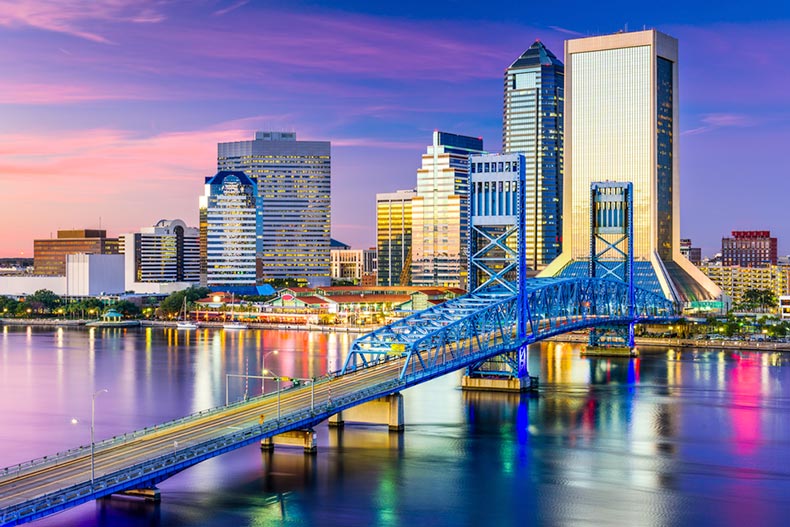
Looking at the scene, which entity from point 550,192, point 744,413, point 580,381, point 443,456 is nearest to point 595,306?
point 580,381

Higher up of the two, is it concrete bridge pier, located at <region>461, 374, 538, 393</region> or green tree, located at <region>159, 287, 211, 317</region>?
green tree, located at <region>159, 287, 211, 317</region>

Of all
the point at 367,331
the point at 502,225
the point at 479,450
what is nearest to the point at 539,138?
the point at 367,331

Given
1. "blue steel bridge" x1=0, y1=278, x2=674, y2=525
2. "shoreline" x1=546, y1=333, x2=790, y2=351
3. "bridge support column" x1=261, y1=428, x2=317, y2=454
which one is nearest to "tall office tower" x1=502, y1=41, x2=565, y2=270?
"shoreline" x1=546, y1=333, x2=790, y2=351

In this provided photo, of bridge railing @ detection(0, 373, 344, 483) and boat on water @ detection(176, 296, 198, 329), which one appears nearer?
bridge railing @ detection(0, 373, 344, 483)

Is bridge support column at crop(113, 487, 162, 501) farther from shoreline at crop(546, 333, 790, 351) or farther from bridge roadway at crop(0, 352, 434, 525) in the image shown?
shoreline at crop(546, 333, 790, 351)

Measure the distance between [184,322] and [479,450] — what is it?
113555 millimetres

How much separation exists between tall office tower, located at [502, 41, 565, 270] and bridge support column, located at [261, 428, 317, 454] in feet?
476

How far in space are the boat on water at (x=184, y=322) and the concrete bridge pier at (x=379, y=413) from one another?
10209 centimetres

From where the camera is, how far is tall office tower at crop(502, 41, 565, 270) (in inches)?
7677

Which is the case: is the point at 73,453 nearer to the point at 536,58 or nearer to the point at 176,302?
the point at 176,302

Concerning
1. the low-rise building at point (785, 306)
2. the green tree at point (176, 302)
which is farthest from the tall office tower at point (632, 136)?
the green tree at point (176, 302)

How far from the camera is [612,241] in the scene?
136000 millimetres

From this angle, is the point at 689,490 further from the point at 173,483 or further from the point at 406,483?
the point at 173,483

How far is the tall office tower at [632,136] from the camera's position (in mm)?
142375
